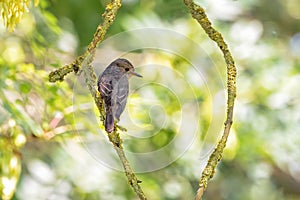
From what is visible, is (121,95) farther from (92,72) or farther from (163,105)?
(163,105)

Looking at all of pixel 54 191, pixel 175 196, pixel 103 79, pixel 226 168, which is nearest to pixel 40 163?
pixel 54 191

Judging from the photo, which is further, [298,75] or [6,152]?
[298,75]

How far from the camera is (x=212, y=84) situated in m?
3.91

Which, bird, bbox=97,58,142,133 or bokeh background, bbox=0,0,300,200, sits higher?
bokeh background, bbox=0,0,300,200

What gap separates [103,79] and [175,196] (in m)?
2.77

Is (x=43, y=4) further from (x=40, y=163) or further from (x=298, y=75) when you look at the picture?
(x=298, y=75)

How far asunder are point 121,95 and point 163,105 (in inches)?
78.3

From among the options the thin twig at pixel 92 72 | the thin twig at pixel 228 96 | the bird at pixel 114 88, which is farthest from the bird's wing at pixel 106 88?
the thin twig at pixel 228 96

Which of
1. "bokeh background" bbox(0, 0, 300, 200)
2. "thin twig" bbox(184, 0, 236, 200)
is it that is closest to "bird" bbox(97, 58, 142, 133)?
"thin twig" bbox(184, 0, 236, 200)

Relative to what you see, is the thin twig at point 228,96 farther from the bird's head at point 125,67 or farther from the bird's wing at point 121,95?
the bird's head at point 125,67

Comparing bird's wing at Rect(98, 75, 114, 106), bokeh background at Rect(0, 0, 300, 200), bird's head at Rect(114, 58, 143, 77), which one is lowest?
bird's wing at Rect(98, 75, 114, 106)

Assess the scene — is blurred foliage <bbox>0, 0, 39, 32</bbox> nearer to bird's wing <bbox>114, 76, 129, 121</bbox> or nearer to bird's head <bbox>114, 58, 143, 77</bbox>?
bird's wing <bbox>114, 76, 129, 121</bbox>

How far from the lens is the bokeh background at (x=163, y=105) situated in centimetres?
326

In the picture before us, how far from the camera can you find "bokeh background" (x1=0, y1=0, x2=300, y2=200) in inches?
128
